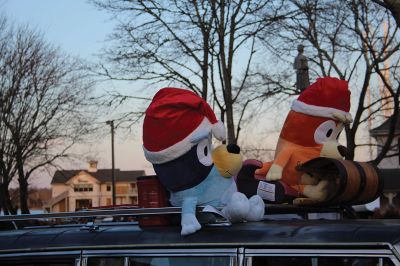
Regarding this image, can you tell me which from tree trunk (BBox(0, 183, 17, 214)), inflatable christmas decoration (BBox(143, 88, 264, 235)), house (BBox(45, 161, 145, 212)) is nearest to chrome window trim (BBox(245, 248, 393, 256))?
inflatable christmas decoration (BBox(143, 88, 264, 235))

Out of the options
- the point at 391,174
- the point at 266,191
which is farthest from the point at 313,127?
the point at 391,174

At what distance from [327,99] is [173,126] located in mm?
1769

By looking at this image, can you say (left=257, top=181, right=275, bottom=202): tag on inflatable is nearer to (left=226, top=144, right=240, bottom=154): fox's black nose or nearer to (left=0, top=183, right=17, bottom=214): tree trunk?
(left=226, top=144, right=240, bottom=154): fox's black nose

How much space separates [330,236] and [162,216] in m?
1.20

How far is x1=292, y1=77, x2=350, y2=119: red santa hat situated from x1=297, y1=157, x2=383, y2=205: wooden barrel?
934 mm

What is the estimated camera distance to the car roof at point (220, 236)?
291cm

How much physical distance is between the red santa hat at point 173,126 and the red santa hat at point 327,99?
1.44 metres

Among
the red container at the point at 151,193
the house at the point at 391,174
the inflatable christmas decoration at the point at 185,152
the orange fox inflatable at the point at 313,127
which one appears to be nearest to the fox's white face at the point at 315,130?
the orange fox inflatable at the point at 313,127

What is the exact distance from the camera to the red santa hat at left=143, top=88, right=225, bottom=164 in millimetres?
4105

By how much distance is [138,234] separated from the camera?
11.5 ft

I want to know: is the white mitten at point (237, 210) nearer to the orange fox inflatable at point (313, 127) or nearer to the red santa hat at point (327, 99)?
the orange fox inflatable at point (313, 127)

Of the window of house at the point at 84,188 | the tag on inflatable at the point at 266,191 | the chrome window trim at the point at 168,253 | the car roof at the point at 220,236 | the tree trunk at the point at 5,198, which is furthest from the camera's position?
the window of house at the point at 84,188

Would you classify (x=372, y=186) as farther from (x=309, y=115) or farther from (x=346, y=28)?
(x=346, y=28)

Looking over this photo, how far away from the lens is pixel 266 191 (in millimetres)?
4660
